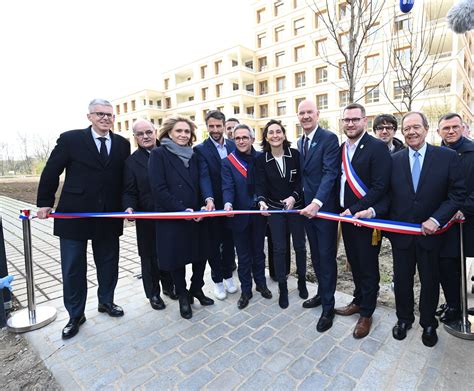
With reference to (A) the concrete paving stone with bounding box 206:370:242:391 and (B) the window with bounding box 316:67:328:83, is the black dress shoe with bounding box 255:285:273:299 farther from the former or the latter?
(B) the window with bounding box 316:67:328:83

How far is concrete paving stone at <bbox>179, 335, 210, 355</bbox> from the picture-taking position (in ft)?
9.70

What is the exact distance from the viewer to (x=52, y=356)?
9.58ft

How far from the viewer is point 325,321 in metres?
3.28

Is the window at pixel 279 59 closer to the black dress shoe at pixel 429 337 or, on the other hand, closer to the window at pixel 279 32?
the window at pixel 279 32

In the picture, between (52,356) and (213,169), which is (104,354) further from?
(213,169)

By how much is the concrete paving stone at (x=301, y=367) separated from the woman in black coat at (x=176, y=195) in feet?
4.67

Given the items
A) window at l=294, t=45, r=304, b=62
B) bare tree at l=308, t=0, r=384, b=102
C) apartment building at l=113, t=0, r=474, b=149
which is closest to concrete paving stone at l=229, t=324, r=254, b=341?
bare tree at l=308, t=0, r=384, b=102

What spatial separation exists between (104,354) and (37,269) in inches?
136

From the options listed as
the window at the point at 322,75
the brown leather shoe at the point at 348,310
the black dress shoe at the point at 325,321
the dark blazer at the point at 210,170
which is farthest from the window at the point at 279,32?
the black dress shoe at the point at 325,321

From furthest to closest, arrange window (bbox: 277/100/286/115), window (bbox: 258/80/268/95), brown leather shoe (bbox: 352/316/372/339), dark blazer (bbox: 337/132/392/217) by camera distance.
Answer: window (bbox: 258/80/268/95) < window (bbox: 277/100/286/115) < brown leather shoe (bbox: 352/316/372/339) < dark blazer (bbox: 337/132/392/217)

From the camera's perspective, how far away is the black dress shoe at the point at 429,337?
287cm

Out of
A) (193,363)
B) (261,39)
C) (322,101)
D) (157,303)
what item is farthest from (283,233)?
(261,39)

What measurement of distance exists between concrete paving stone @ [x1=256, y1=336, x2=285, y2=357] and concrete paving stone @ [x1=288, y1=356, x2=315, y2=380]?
0.82 ft

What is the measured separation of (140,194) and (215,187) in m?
0.98
